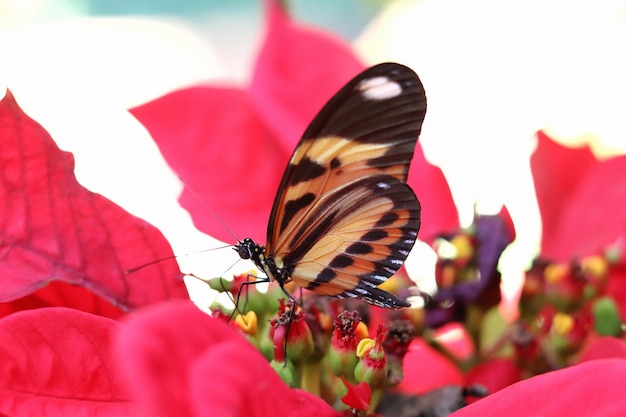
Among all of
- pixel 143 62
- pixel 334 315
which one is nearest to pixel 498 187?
pixel 334 315

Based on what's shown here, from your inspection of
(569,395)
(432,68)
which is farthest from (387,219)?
(432,68)

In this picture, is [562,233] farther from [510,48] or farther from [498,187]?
[510,48]

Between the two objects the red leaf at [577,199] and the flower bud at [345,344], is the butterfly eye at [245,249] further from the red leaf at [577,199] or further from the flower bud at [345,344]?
the red leaf at [577,199]

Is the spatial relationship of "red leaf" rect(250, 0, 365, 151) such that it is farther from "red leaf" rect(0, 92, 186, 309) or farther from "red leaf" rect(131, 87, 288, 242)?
"red leaf" rect(0, 92, 186, 309)

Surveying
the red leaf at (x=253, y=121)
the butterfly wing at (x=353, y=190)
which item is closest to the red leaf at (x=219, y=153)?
the red leaf at (x=253, y=121)

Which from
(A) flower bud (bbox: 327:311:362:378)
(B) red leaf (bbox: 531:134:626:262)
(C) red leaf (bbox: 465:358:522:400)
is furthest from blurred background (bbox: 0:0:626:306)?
(A) flower bud (bbox: 327:311:362:378)

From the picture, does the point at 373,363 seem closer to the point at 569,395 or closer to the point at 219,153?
the point at 569,395

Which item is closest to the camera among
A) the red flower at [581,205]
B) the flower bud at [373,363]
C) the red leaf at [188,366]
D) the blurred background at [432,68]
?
the red leaf at [188,366]
